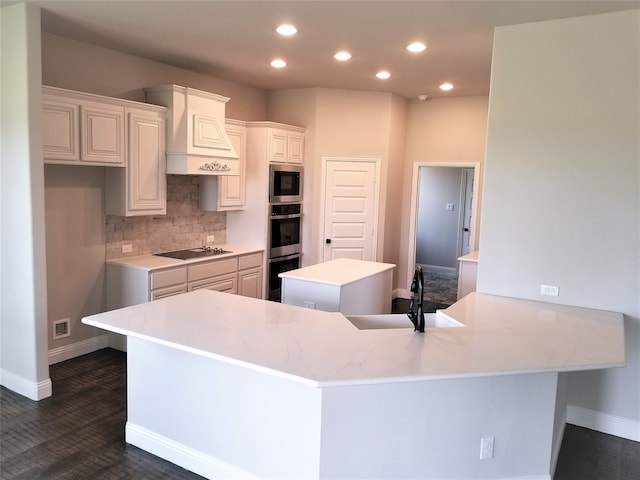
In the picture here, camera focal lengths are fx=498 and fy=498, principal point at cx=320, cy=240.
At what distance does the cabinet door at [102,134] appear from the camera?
410 centimetres

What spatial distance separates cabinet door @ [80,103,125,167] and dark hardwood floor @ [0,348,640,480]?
188cm

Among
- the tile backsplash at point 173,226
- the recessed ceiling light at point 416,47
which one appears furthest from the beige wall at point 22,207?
the recessed ceiling light at point 416,47

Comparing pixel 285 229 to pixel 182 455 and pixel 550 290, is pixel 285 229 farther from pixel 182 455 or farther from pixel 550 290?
pixel 182 455

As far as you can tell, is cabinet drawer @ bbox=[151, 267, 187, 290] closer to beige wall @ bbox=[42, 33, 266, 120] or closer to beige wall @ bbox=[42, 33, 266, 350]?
beige wall @ bbox=[42, 33, 266, 350]

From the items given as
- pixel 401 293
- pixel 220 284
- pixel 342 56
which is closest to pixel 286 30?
pixel 342 56

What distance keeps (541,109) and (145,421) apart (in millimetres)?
3327

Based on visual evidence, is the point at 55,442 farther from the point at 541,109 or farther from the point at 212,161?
the point at 541,109

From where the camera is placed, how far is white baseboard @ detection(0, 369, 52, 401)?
3.69m

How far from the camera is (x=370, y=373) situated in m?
2.13

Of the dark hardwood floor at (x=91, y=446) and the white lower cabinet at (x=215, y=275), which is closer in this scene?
the dark hardwood floor at (x=91, y=446)

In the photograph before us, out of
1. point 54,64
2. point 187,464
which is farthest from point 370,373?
point 54,64

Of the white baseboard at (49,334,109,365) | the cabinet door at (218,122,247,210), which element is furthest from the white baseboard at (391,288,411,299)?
the white baseboard at (49,334,109,365)

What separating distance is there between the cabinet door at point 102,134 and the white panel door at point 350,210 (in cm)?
275

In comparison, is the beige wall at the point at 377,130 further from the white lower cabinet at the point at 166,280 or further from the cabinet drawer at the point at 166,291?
the cabinet drawer at the point at 166,291
